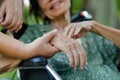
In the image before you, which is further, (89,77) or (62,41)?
(89,77)

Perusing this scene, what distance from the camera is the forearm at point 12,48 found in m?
3.06

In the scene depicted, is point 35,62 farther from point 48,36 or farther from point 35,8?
point 35,8

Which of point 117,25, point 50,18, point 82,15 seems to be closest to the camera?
point 50,18

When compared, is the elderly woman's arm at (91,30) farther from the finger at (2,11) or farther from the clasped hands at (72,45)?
the finger at (2,11)

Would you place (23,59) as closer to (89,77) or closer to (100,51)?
(89,77)

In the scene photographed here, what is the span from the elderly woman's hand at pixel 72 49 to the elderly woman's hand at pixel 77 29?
11cm

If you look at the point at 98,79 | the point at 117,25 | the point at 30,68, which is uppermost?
the point at 30,68

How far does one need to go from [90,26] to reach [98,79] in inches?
16.2

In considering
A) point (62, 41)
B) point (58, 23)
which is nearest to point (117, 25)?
point (58, 23)

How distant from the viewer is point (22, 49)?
10.1ft

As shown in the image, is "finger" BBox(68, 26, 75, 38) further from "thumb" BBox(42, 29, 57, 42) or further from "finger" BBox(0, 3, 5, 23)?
"finger" BBox(0, 3, 5, 23)

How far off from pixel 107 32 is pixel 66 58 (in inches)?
13.6

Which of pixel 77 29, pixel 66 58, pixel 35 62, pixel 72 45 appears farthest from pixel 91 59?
pixel 35 62

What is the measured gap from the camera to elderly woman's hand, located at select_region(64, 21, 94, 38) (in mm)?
3330
